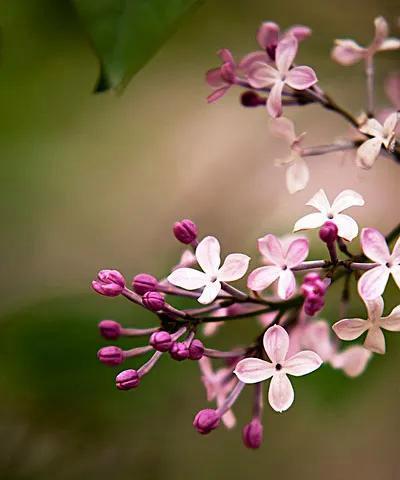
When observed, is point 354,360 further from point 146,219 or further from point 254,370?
point 146,219

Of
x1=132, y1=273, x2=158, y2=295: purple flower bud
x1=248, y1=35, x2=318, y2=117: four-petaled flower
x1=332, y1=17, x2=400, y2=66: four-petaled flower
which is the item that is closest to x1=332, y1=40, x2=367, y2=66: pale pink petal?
x1=332, y1=17, x2=400, y2=66: four-petaled flower

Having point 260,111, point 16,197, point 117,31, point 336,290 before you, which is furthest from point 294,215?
point 117,31

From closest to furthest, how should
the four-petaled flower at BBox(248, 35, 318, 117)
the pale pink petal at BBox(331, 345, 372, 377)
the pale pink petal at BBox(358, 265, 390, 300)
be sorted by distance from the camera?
the pale pink petal at BBox(358, 265, 390, 300)
the four-petaled flower at BBox(248, 35, 318, 117)
the pale pink petal at BBox(331, 345, 372, 377)

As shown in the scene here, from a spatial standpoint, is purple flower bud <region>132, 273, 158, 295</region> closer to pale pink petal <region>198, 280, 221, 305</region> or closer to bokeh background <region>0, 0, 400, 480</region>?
pale pink petal <region>198, 280, 221, 305</region>

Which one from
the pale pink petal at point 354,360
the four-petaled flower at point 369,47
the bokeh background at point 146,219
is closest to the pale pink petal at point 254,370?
the pale pink petal at point 354,360

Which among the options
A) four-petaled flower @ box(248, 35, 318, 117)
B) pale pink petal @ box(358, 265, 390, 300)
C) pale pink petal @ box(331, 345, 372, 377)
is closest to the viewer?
pale pink petal @ box(358, 265, 390, 300)

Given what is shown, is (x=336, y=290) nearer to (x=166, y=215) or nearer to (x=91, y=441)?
(x=91, y=441)

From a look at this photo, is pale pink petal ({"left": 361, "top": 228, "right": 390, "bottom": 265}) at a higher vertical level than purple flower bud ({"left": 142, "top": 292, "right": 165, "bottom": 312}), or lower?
lower

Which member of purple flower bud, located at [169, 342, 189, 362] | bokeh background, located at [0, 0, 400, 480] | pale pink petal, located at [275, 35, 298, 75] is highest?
pale pink petal, located at [275, 35, 298, 75]
